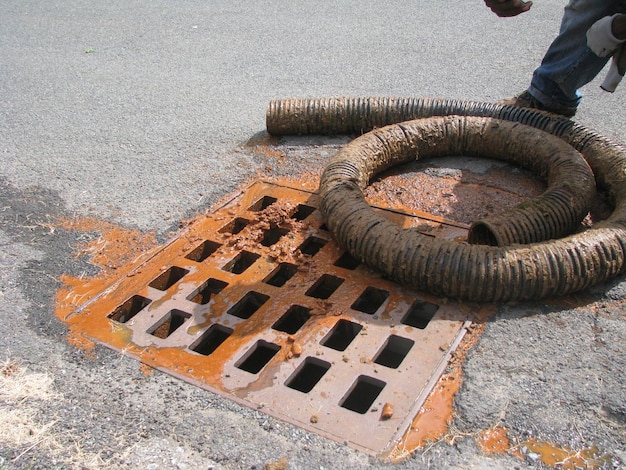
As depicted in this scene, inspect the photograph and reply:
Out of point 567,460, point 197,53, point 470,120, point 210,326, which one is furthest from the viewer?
point 197,53

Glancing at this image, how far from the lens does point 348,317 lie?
9.39 feet

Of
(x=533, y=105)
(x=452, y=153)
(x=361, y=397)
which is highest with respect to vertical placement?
(x=533, y=105)

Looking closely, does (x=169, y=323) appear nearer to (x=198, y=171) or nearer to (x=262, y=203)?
(x=262, y=203)

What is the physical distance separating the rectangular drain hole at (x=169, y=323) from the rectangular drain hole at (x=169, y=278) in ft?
0.67

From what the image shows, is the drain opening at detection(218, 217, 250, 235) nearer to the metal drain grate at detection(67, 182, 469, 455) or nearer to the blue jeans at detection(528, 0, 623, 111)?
the metal drain grate at detection(67, 182, 469, 455)

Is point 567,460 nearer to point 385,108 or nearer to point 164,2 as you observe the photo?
point 385,108

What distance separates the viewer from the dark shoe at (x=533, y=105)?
4430mm

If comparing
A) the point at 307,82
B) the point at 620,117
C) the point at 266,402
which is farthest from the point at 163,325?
the point at 620,117

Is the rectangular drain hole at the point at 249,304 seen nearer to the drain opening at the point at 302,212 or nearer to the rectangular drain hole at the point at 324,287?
the rectangular drain hole at the point at 324,287

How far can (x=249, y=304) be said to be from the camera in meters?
3.13

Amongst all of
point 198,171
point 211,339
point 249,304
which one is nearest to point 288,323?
point 249,304

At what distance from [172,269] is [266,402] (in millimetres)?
1051

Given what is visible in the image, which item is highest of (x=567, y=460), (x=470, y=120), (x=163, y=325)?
(x=470, y=120)

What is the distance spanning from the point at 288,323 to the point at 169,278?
620 mm
